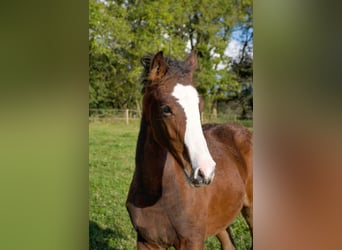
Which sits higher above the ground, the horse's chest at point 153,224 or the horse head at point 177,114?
the horse head at point 177,114

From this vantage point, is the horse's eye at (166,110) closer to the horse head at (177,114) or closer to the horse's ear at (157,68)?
the horse head at (177,114)

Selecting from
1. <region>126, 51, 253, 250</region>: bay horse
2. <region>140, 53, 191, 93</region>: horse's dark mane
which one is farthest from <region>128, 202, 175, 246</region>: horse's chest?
<region>140, 53, 191, 93</region>: horse's dark mane

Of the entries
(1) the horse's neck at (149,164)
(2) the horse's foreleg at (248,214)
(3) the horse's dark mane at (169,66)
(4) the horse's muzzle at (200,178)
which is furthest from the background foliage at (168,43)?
(2) the horse's foreleg at (248,214)

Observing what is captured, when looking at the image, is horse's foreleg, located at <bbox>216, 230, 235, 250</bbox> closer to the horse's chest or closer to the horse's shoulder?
the horse's chest

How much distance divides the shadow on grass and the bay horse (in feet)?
0.32

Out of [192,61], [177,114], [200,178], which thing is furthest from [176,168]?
[192,61]

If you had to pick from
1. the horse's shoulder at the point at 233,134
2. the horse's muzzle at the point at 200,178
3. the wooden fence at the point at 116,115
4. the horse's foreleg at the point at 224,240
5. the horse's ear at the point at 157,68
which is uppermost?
the horse's ear at the point at 157,68

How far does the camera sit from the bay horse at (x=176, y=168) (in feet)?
5.00
